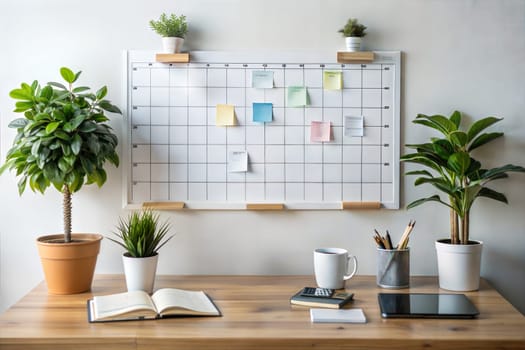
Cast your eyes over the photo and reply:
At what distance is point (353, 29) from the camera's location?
203 cm

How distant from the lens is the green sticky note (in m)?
2.08

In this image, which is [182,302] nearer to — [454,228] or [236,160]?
[236,160]

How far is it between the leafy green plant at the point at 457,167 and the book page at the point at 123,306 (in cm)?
93

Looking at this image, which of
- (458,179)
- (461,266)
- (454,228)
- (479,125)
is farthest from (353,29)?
(461,266)

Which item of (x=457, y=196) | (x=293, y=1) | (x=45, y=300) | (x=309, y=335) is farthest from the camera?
(x=293, y=1)

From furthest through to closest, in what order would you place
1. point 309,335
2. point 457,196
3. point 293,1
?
point 293,1 → point 457,196 → point 309,335

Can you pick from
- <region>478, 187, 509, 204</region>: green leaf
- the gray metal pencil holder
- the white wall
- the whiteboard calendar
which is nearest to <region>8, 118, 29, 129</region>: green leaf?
the white wall

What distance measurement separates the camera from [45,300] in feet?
5.85

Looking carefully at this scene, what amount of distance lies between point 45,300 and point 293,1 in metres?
1.28

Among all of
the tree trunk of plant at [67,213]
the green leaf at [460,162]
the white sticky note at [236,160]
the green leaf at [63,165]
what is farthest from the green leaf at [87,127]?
the green leaf at [460,162]

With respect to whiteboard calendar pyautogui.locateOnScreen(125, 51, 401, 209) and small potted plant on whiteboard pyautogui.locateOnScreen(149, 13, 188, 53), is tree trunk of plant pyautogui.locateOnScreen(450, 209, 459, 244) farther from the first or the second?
small potted plant on whiteboard pyautogui.locateOnScreen(149, 13, 188, 53)

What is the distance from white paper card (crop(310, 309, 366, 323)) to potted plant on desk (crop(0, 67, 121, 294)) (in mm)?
754

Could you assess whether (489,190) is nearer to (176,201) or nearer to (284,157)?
(284,157)

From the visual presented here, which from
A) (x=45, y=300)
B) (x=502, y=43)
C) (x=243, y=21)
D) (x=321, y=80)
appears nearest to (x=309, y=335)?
(x=45, y=300)
